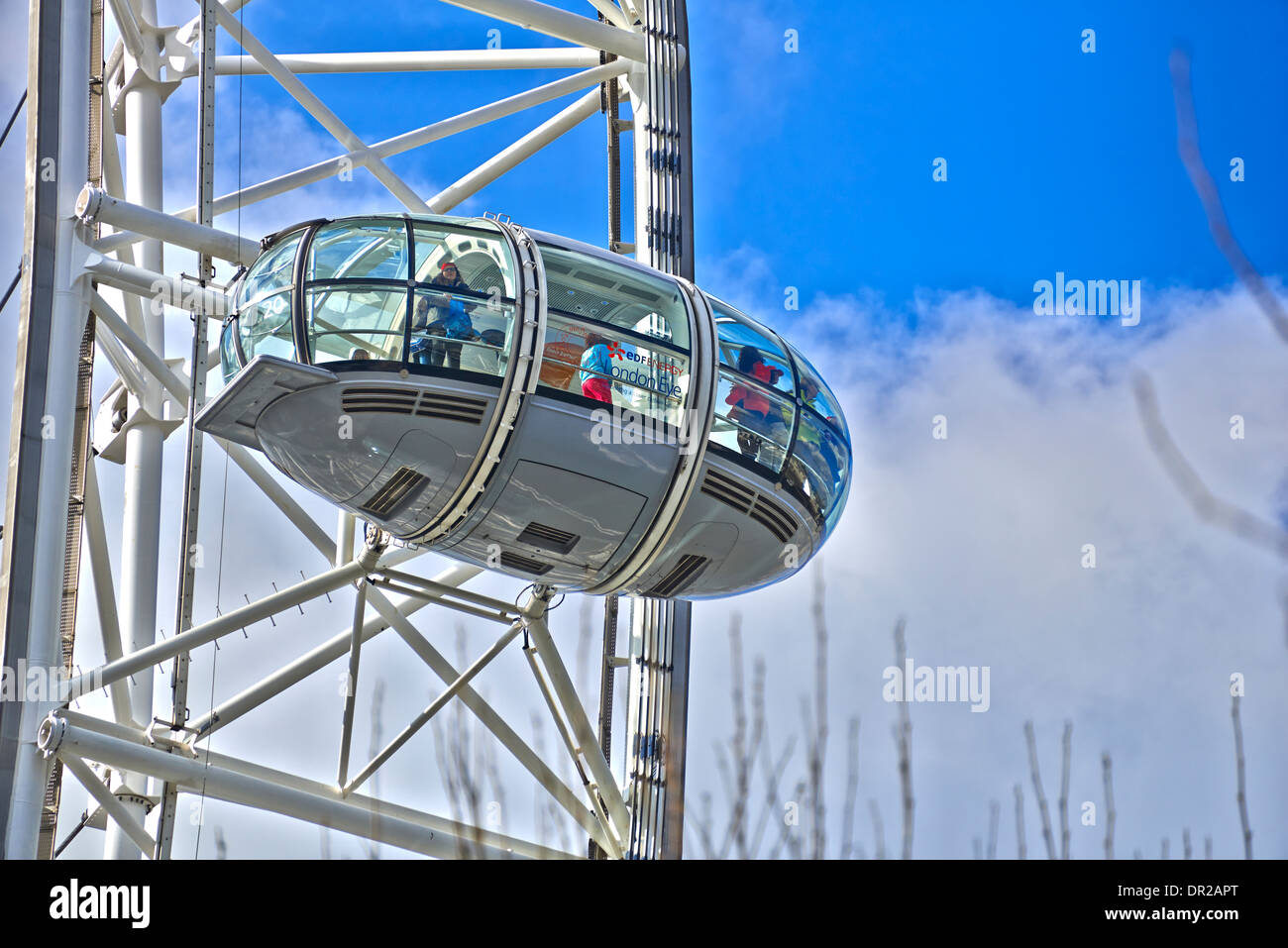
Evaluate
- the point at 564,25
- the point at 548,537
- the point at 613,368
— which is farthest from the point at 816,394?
the point at 564,25

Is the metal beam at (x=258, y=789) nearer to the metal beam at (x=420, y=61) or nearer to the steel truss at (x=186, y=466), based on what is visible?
the steel truss at (x=186, y=466)

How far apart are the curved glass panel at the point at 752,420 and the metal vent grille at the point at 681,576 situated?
966 millimetres

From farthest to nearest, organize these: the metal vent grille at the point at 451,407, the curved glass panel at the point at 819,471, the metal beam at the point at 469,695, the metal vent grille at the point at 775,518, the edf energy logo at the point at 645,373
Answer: the metal beam at the point at 469,695 → the curved glass panel at the point at 819,471 → the metal vent grille at the point at 775,518 → the edf energy logo at the point at 645,373 → the metal vent grille at the point at 451,407

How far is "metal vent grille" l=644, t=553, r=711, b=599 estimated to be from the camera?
14570 mm

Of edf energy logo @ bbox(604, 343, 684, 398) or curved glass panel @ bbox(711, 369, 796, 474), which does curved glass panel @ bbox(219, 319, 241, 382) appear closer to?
edf energy logo @ bbox(604, 343, 684, 398)

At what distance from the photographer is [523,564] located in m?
14.2

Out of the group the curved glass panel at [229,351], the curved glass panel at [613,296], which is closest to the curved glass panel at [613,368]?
the curved glass panel at [613,296]

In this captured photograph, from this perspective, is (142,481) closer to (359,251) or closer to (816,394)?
(359,251)

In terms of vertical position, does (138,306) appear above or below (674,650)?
above

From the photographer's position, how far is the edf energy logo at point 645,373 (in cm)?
1350
